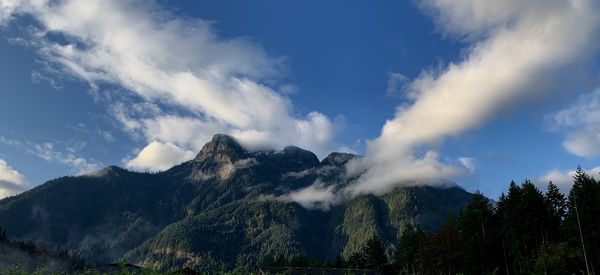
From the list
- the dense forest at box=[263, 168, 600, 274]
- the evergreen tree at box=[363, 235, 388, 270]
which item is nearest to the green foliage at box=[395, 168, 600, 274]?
the dense forest at box=[263, 168, 600, 274]

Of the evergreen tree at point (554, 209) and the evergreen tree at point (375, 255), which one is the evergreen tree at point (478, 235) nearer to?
the evergreen tree at point (554, 209)

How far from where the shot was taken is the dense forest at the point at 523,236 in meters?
70.1

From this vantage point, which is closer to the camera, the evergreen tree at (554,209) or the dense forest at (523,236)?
the dense forest at (523,236)

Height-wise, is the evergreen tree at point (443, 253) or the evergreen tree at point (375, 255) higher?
the evergreen tree at point (375, 255)

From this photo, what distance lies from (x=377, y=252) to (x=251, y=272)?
132 m

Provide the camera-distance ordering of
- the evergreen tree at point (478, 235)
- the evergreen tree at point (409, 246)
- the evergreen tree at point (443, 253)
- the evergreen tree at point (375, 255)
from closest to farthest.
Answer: the evergreen tree at point (443, 253)
the evergreen tree at point (478, 235)
the evergreen tree at point (409, 246)
the evergreen tree at point (375, 255)

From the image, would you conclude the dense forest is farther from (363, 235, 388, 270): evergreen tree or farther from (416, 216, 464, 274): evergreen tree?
(363, 235, 388, 270): evergreen tree

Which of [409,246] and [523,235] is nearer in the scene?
[523,235]

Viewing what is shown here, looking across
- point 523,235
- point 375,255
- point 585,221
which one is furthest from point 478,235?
point 375,255

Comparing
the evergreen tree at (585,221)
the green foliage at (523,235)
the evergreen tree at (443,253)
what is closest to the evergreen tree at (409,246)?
the green foliage at (523,235)

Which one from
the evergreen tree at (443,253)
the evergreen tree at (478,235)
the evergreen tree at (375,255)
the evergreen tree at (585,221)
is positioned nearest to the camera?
the evergreen tree at (585,221)

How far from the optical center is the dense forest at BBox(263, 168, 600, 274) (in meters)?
70.1

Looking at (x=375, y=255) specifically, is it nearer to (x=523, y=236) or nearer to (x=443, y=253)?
(x=443, y=253)

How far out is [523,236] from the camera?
272 ft
